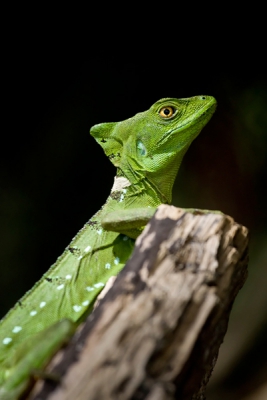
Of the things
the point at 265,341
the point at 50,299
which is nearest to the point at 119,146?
the point at 50,299

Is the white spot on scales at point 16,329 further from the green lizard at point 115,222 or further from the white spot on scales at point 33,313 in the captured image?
the white spot on scales at point 33,313

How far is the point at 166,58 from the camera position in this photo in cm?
593

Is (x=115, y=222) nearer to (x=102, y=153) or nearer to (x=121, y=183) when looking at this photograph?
(x=121, y=183)

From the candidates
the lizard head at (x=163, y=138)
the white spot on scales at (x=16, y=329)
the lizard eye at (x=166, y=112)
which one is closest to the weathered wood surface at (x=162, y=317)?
the white spot on scales at (x=16, y=329)

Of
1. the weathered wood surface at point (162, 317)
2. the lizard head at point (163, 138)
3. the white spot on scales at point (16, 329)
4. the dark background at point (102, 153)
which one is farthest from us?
the dark background at point (102, 153)

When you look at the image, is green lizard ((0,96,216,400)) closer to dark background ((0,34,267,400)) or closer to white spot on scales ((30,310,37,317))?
white spot on scales ((30,310,37,317))

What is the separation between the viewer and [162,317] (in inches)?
68.4

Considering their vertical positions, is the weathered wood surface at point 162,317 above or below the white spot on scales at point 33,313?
above

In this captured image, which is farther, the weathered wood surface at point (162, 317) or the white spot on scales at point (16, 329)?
the white spot on scales at point (16, 329)

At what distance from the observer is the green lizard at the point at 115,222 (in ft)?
8.63

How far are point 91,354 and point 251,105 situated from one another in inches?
202

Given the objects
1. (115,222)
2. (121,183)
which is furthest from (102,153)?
(115,222)

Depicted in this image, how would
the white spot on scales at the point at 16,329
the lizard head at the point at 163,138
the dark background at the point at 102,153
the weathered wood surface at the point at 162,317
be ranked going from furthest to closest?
the dark background at the point at 102,153 < the lizard head at the point at 163,138 < the white spot on scales at the point at 16,329 < the weathered wood surface at the point at 162,317

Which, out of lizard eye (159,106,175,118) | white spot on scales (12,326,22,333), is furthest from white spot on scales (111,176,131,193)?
white spot on scales (12,326,22,333)
